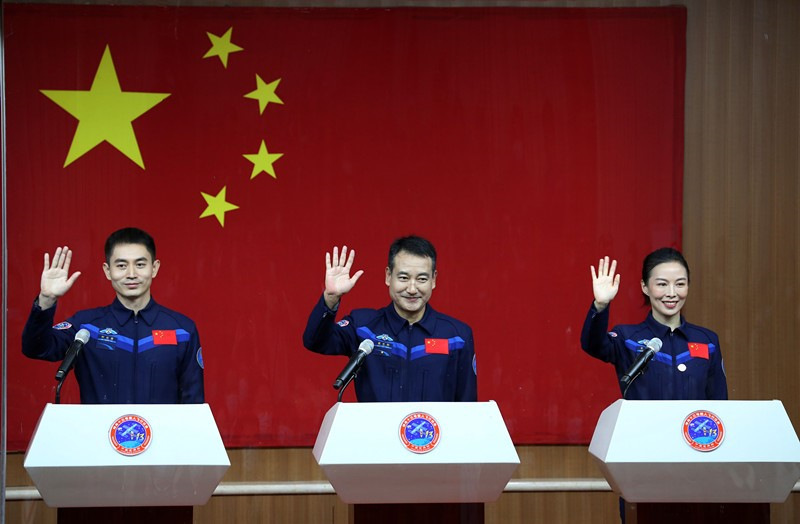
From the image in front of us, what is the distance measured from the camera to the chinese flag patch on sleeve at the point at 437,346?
14.2ft

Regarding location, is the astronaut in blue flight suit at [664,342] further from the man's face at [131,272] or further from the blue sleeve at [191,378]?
the man's face at [131,272]

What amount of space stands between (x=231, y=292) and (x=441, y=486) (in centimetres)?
177

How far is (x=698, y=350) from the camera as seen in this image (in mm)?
4312

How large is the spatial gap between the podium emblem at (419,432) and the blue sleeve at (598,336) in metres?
0.95

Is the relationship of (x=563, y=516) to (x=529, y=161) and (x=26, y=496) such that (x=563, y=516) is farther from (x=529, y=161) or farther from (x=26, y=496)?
(x=26, y=496)

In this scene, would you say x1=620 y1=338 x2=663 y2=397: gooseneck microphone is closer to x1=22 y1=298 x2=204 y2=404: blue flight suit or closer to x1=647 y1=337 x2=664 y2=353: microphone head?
x1=647 y1=337 x2=664 y2=353: microphone head

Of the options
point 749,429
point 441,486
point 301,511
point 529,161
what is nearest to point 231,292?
point 301,511

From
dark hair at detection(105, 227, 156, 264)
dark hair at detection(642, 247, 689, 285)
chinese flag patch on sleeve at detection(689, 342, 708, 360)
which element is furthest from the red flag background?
chinese flag patch on sleeve at detection(689, 342, 708, 360)

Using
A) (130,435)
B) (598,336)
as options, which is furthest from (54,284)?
(598,336)

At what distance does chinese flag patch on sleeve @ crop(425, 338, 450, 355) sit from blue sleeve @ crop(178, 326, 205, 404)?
0.84 meters

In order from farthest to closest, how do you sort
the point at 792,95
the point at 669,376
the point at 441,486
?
the point at 792,95 → the point at 669,376 → the point at 441,486

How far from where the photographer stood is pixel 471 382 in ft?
14.1

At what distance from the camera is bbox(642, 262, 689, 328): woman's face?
14.3 feet

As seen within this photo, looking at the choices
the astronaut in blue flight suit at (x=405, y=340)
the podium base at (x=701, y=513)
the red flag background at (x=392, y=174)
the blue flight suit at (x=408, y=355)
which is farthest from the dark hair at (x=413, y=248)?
the podium base at (x=701, y=513)
